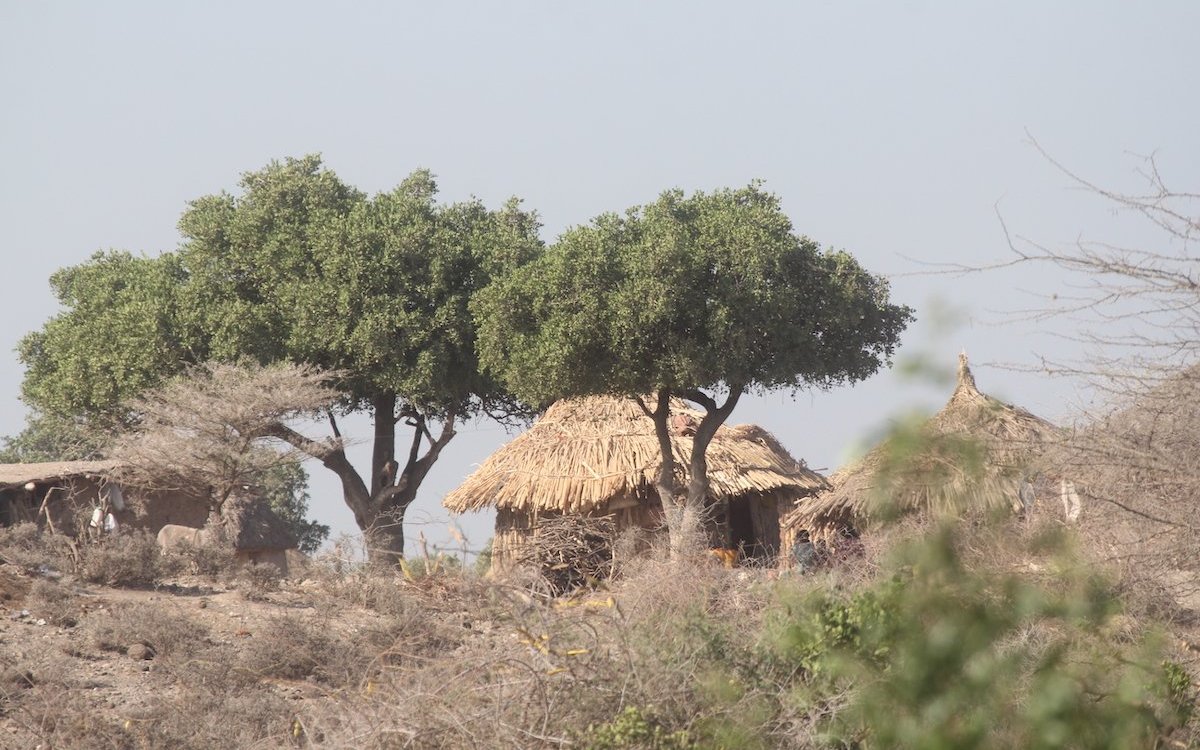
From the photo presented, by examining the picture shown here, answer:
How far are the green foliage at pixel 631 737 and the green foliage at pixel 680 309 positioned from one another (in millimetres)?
10648

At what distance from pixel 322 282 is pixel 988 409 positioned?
1854cm

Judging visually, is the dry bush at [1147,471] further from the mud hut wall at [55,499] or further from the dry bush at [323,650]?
the mud hut wall at [55,499]

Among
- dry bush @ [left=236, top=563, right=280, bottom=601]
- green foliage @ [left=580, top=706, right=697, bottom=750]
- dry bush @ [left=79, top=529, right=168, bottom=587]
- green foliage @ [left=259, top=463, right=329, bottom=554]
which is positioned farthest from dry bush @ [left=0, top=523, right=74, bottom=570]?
green foliage @ [left=259, top=463, right=329, bottom=554]

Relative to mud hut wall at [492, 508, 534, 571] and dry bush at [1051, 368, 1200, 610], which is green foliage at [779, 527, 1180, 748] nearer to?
dry bush at [1051, 368, 1200, 610]

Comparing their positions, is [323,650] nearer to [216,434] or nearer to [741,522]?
[216,434]

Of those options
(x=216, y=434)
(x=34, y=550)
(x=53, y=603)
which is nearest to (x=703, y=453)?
(x=216, y=434)

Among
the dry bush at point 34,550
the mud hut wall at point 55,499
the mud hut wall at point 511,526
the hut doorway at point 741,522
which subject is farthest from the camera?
the hut doorway at point 741,522

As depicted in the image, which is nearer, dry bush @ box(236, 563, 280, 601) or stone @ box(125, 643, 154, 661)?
stone @ box(125, 643, 154, 661)

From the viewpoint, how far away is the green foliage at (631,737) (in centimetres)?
640

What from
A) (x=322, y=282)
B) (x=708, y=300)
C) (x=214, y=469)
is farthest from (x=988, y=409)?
(x=322, y=282)

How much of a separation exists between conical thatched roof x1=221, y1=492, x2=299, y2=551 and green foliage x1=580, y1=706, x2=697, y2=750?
1693 cm

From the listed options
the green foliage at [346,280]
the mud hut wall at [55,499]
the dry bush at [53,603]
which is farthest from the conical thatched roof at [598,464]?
the dry bush at [53,603]

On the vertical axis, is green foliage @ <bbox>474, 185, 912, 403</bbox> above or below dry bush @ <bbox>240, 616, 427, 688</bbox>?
above

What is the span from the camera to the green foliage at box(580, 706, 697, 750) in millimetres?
6398
